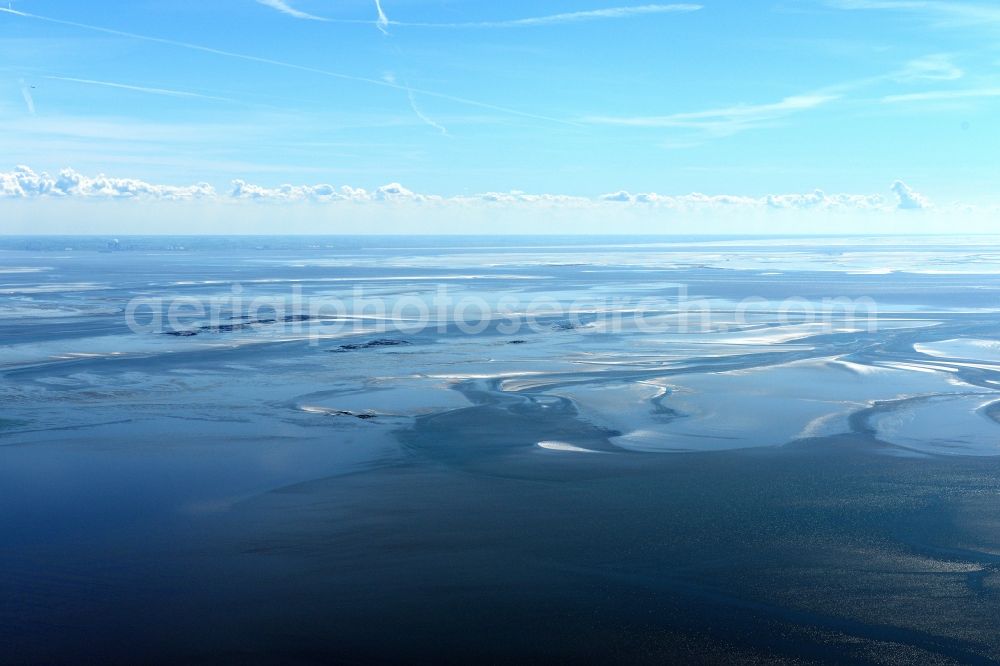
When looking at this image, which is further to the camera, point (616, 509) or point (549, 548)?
point (616, 509)

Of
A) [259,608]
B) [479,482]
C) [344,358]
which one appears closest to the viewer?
[259,608]

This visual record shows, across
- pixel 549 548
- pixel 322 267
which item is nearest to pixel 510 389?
pixel 549 548

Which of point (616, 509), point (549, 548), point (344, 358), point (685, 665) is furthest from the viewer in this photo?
point (344, 358)

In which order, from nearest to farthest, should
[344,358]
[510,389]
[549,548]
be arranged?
[549,548] → [510,389] → [344,358]

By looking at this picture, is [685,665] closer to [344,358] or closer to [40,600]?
[40,600]

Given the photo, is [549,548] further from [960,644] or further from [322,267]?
[322,267]

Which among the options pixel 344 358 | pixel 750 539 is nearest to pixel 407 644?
pixel 750 539
